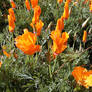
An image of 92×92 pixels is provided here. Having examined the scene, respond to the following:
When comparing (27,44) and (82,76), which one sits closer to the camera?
(27,44)

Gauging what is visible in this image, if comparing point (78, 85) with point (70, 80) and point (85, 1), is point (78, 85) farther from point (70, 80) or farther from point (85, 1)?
point (85, 1)

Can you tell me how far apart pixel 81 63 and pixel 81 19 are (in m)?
0.87

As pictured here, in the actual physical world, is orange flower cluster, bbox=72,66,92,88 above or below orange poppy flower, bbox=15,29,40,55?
below

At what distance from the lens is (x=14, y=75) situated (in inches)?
53.9

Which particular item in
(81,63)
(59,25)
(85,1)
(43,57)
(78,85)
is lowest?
(78,85)

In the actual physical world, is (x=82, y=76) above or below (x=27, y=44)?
below

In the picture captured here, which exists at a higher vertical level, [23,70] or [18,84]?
[23,70]

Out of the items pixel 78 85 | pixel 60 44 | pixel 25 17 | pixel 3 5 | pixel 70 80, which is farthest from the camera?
pixel 3 5

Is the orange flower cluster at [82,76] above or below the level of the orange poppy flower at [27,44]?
below

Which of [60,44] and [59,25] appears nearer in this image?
[60,44]

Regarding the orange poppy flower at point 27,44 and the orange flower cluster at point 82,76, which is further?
the orange flower cluster at point 82,76

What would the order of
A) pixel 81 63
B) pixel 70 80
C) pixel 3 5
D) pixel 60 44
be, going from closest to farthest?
pixel 60 44, pixel 70 80, pixel 81 63, pixel 3 5

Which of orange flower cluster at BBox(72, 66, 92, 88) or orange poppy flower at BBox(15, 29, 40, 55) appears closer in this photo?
orange poppy flower at BBox(15, 29, 40, 55)

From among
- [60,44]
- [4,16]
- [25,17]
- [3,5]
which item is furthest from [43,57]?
[3,5]
